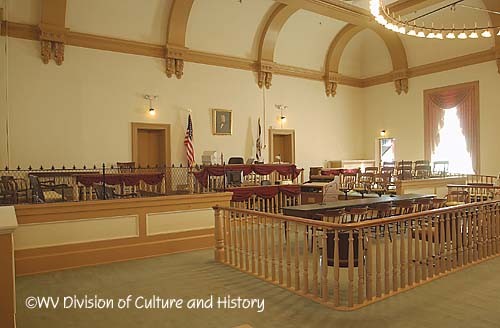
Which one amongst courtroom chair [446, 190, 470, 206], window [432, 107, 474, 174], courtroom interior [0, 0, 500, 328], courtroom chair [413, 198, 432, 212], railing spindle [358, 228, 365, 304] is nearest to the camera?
railing spindle [358, 228, 365, 304]

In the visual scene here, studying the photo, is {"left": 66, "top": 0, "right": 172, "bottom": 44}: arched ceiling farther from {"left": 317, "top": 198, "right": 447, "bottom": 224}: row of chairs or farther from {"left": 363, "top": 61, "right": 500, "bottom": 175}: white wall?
{"left": 363, "top": 61, "right": 500, "bottom": 175}: white wall

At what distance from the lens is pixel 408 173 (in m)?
11.6

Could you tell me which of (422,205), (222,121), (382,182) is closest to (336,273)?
(422,205)

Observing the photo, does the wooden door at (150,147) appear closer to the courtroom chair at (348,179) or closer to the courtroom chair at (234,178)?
the courtroom chair at (234,178)

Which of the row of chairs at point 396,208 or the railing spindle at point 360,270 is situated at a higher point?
the row of chairs at point 396,208

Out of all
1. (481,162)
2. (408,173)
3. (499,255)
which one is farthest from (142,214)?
(481,162)

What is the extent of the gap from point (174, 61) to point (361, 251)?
9.05 metres

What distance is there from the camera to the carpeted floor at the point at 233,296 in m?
3.75

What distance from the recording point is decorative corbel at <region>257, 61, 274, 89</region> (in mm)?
13328

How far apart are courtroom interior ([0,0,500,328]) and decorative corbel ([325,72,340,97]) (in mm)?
117

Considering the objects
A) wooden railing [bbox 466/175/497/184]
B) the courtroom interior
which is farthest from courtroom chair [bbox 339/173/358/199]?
wooden railing [bbox 466/175/497/184]

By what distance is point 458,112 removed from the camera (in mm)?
13586

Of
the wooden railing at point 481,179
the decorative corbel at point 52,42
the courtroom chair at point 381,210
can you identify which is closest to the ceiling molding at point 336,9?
the decorative corbel at point 52,42

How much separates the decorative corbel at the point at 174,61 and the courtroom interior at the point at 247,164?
5.0 inches
